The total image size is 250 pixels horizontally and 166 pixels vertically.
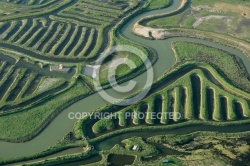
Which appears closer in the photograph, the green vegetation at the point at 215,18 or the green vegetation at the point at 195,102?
the green vegetation at the point at 195,102

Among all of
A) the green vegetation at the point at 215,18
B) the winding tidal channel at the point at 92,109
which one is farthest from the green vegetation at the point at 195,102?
the green vegetation at the point at 215,18

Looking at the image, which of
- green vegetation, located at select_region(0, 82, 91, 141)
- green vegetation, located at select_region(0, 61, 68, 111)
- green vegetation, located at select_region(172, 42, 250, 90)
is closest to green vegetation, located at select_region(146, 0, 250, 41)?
green vegetation, located at select_region(172, 42, 250, 90)

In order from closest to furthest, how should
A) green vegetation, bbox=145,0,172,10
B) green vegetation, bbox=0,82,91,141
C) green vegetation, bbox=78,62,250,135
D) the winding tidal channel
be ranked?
the winding tidal channel → green vegetation, bbox=0,82,91,141 → green vegetation, bbox=78,62,250,135 → green vegetation, bbox=145,0,172,10

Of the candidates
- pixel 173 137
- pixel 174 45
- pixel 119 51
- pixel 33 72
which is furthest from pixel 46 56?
pixel 173 137

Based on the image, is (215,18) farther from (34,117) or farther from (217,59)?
(34,117)

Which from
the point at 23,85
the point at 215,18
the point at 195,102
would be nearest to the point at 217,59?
the point at 195,102

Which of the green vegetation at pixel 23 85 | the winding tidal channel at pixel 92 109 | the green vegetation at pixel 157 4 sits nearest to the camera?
the winding tidal channel at pixel 92 109

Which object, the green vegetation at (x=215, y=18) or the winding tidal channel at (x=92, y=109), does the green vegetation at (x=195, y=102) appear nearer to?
the winding tidal channel at (x=92, y=109)

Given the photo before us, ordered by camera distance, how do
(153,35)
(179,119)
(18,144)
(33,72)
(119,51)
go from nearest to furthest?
(18,144)
(179,119)
(33,72)
(119,51)
(153,35)

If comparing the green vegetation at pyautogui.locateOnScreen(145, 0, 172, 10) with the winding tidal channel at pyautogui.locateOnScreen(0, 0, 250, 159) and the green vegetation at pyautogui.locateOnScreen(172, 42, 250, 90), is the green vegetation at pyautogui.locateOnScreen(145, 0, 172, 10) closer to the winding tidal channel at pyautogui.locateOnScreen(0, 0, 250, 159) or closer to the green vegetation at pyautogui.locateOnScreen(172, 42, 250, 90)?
the winding tidal channel at pyautogui.locateOnScreen(0, 0, 250, 159)

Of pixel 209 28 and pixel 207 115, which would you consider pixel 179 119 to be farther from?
pixel 209 28

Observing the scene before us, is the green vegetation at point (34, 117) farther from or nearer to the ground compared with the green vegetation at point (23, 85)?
nearer to the ground
